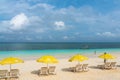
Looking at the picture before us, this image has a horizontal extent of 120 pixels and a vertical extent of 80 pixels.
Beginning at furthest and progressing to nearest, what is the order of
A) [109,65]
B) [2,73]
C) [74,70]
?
[109,65] → [74,70] → [2,73]

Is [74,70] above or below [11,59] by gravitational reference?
below

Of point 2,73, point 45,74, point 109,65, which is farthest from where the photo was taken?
point 109,65

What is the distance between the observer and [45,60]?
15961 millimetres

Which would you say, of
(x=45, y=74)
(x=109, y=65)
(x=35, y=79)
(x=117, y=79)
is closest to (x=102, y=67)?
(x=109, y=65)

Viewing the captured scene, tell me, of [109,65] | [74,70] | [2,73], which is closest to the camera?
[2,73]

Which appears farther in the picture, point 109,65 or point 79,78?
point 109,65

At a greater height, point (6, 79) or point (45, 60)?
point (45, 60)

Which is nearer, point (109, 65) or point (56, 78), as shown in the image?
point (56, 78)

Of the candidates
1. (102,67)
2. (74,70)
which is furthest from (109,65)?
(74,70)

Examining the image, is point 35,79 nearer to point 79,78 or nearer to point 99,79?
point 79,78

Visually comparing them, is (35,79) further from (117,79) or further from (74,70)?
(117,79)

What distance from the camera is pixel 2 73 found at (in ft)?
47.4

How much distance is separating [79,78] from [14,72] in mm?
4366

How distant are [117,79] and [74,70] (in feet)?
12.9
